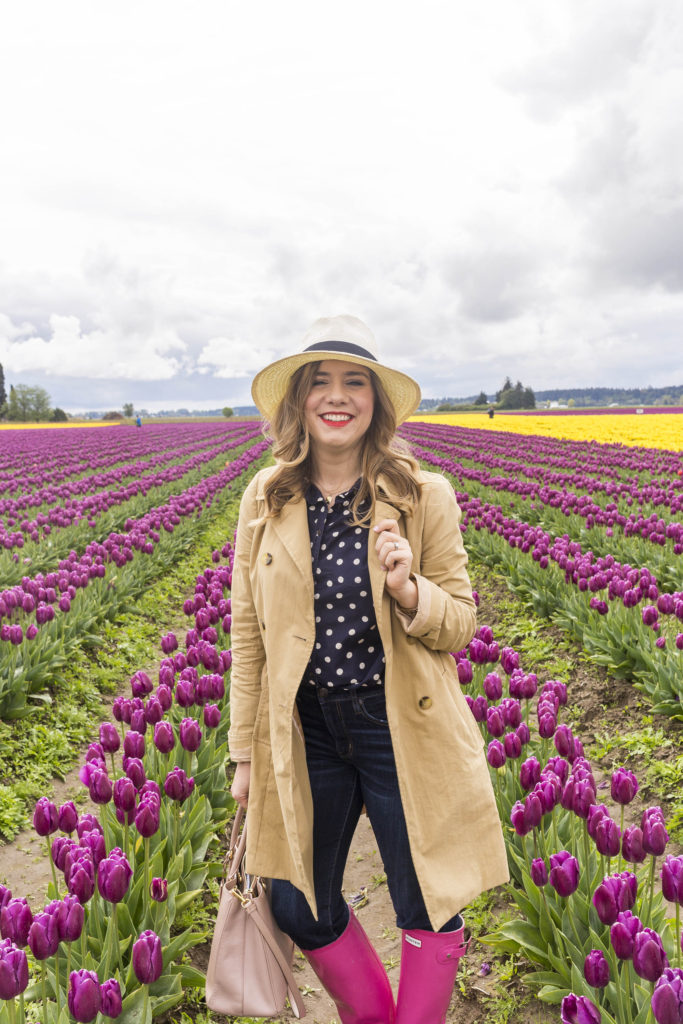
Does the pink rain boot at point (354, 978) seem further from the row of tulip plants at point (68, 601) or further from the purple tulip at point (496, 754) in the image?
the row of tulip plants at point (68, 601)

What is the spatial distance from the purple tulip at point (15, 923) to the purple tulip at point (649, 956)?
1.66 meters

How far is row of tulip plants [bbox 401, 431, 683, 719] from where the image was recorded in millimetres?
4723

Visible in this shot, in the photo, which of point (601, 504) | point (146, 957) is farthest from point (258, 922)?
point (601, 504)

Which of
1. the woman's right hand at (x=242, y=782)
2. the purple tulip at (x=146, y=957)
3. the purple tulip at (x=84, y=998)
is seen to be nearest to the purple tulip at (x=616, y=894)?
the woman's right hand at (x=242, y=782)

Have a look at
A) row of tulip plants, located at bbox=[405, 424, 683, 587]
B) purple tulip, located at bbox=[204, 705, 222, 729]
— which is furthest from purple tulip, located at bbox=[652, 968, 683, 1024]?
row of tulip plants, located at bbox=[405, 424, 683, 587]

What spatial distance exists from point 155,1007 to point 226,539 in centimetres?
976

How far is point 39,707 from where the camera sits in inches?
202

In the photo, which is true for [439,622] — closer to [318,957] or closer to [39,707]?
[318,957]

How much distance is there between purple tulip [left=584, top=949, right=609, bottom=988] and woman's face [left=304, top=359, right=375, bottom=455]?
66.9 inches

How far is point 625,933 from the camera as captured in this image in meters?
1.89

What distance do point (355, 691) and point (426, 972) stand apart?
924 millimetres

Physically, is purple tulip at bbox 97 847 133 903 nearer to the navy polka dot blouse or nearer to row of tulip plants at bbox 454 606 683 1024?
the navy polka dot blouse

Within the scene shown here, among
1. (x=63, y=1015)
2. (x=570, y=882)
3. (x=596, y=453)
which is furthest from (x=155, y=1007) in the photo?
(x=596, y=453)

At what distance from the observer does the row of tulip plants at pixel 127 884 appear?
6.28ft
